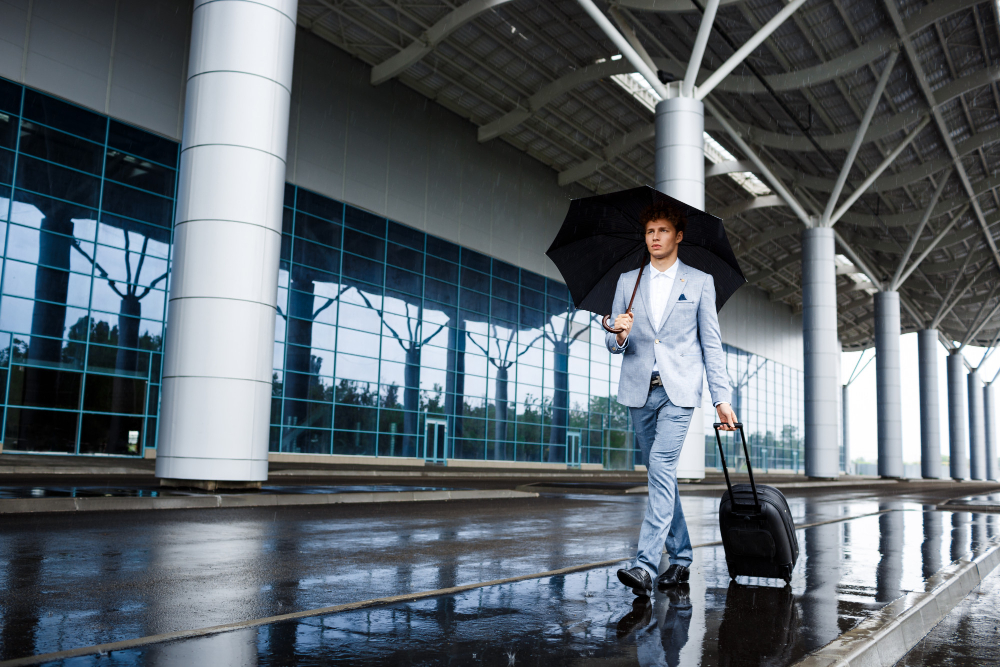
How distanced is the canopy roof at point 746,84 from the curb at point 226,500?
1680 cm

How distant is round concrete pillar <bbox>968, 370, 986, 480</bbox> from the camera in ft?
235

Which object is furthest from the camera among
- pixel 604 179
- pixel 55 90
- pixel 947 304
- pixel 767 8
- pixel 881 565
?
pixel 947 304

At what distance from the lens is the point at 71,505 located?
738cm

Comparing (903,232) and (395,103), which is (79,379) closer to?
(395,103)

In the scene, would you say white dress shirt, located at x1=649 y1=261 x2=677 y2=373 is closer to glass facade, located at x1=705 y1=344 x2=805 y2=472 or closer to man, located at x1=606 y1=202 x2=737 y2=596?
man, located at x1=606 y1=202 x2=737 y2=596

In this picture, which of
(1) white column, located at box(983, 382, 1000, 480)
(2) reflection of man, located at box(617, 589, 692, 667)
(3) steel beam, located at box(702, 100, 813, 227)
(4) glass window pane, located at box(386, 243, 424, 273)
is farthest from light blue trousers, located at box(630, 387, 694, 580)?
(1) white column, located at box(983, 382, 1000, 480)

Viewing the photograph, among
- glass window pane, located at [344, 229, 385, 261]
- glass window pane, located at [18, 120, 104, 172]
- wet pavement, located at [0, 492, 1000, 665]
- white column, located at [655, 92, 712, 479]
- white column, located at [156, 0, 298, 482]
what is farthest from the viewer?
glass window pane, located at [344, 229, 385, 261]

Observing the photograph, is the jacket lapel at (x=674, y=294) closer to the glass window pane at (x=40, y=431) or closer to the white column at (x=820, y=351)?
the glass window pane at (x=40, y=431)

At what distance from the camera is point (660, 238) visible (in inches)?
169

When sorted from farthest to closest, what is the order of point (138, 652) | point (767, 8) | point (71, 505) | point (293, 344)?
1. point (293, 344)
2. point (767, 8)
3. point (71, 505)
4. point (138, 652)

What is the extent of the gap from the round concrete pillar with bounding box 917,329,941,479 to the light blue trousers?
59.7 meters

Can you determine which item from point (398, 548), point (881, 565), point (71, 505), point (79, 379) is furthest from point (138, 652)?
point (79, 379)

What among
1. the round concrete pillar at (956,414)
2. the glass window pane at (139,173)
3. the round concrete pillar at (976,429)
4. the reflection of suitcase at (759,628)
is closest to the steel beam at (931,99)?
the glass window pane at (139,173)

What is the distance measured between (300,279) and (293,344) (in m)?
2.33
